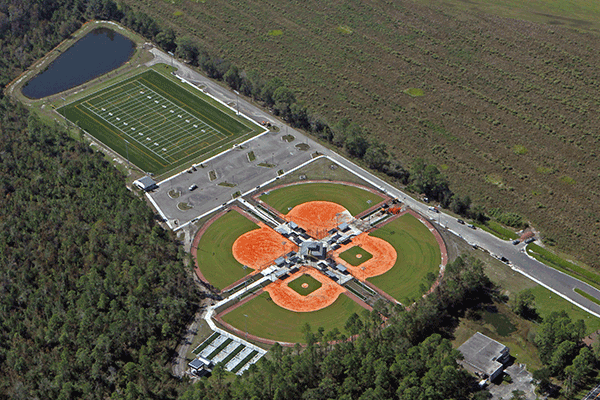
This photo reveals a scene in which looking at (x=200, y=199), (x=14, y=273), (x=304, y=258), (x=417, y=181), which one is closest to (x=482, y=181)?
(x=417, y=181)

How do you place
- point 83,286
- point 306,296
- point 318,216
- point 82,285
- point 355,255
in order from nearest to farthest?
point 83,286
point 82,285
point 306,296
point 355,255
point 318,216

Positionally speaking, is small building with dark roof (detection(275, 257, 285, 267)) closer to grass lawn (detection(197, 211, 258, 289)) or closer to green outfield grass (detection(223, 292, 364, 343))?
grass lawn (detection(197, 211, 258, 289))

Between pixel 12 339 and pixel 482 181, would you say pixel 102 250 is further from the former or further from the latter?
pixel 482 181

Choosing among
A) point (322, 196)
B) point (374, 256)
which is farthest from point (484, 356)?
point (322, 196)

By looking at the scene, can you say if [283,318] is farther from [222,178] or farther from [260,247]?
[222,178]

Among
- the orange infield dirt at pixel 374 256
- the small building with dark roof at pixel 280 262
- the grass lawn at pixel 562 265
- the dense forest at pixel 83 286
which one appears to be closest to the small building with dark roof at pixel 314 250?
the orange infield dirt at pixel 374 256

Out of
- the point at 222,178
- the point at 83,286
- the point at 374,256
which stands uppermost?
the point at 374,256

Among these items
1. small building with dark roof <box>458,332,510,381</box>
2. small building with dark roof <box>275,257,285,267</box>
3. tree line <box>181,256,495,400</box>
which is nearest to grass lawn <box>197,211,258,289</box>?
small building with dark roof <box>275,257,285,267</box>
